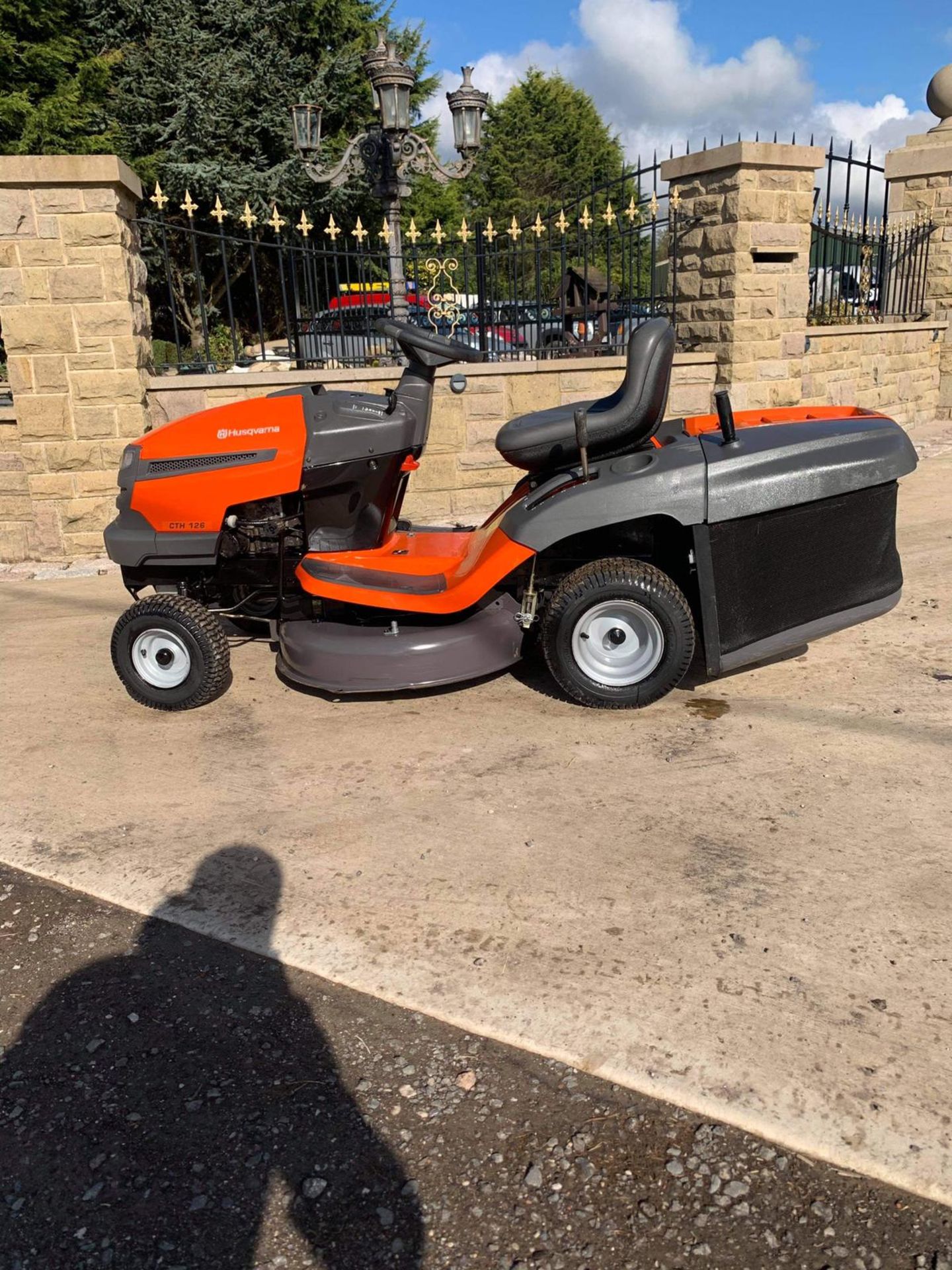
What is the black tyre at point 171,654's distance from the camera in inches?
153

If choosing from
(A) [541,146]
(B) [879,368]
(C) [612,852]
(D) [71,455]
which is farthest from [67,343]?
(A) [541,146]

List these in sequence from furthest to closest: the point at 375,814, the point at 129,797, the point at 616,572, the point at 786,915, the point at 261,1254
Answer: the point at 616,572
the point at 129,797
the point at 375,814
the point at 786,915
the point at 261,1254

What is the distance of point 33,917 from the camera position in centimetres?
266

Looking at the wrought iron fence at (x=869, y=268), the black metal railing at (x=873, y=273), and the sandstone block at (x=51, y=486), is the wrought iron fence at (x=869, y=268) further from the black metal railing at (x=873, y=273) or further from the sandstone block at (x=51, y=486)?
the sandstone block at (x=51, y=486)

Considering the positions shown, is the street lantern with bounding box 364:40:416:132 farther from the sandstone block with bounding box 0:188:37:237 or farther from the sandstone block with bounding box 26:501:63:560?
the sandstone block with bounding box 26:501:63:560

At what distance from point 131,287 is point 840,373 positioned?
637 centimetres

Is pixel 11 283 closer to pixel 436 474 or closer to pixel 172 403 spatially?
pixel 172 403

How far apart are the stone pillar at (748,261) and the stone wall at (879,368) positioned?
3.06 ft

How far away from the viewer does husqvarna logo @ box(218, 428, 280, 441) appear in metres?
3.85

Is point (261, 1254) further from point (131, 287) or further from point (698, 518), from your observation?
point (131, 287)

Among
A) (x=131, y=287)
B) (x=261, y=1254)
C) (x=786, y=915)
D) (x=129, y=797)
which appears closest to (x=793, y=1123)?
(x=786, y=915)

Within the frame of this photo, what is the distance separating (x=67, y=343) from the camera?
6.23 m

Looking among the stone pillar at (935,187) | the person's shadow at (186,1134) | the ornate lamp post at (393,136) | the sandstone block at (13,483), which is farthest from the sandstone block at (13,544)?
the stone pillar at (935,187)

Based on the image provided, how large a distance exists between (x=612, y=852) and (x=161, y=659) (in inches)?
83.7
